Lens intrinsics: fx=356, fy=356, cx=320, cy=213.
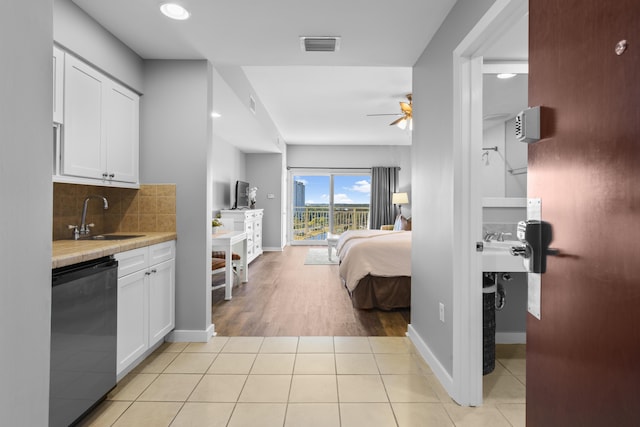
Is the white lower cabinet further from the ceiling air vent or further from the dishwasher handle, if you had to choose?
the ceiling air vent

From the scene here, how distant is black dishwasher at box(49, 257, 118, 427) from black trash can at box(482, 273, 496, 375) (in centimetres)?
223

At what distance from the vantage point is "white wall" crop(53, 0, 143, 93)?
203 centimetres

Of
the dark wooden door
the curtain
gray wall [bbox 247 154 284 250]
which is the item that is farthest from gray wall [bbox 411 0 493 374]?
the curtain

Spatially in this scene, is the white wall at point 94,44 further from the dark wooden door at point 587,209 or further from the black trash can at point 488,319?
the black trash can at point 488,319

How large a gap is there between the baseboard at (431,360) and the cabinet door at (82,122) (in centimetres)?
256

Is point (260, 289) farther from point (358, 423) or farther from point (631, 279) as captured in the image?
point (631, 279)

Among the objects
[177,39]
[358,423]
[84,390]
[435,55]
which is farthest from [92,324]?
[435,55]

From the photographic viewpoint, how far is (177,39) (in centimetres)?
255

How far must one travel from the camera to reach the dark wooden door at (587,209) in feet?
2.22

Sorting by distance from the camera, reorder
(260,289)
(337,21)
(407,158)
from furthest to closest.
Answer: (407,158)
(260,289)
(337,21)

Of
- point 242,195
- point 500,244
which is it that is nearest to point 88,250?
point 500,244

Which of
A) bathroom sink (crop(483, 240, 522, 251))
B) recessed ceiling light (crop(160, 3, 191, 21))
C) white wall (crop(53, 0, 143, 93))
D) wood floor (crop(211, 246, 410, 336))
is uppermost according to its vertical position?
recessed ceiling light (crop(160, 3, 191, 21))

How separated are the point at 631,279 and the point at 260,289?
421 cm

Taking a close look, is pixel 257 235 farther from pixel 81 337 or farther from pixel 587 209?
pixel 587 209
